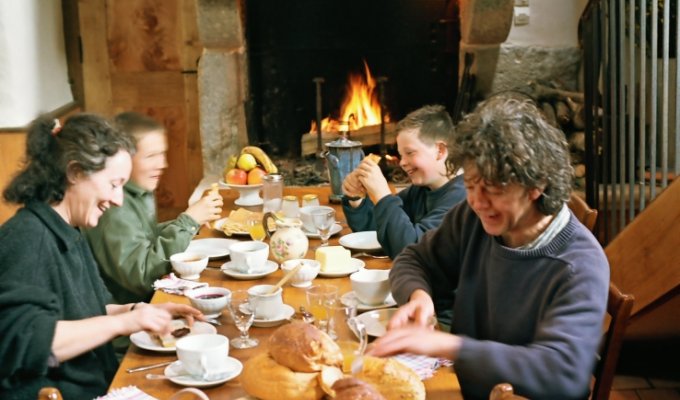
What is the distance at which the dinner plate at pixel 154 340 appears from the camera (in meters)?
1.90

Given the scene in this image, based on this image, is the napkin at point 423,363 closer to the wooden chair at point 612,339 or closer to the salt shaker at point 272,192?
the wooden chair at point 612,339

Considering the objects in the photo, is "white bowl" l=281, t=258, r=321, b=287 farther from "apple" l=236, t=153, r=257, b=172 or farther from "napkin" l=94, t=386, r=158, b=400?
"apple" l=236, t=153, r=257, b=172

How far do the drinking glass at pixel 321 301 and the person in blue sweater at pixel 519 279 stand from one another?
0.51 feet

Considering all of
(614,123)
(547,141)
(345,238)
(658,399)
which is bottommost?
(658,399)

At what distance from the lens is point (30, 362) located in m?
1.79

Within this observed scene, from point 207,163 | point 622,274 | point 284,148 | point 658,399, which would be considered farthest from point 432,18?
point 658,399

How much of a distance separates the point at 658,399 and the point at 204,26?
2843 mm

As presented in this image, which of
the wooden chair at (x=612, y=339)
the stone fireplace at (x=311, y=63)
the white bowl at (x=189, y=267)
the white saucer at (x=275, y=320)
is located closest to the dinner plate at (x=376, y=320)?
the white saucer at (x=275, y=320)

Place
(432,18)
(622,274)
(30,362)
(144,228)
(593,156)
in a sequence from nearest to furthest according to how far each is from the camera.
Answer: (30,362), (144,228), (622,274), (593,156), (432,18)

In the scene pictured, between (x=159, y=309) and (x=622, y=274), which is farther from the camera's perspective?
(x=622, y=274)

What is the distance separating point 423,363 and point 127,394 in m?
0.60

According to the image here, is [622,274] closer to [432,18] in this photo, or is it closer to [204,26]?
[432,18]

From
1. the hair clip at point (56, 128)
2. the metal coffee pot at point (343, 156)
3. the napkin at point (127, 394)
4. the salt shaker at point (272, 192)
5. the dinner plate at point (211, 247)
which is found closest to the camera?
the napkin at point (127, 394)

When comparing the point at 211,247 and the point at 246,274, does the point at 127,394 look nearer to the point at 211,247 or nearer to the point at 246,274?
the point at 246,274
